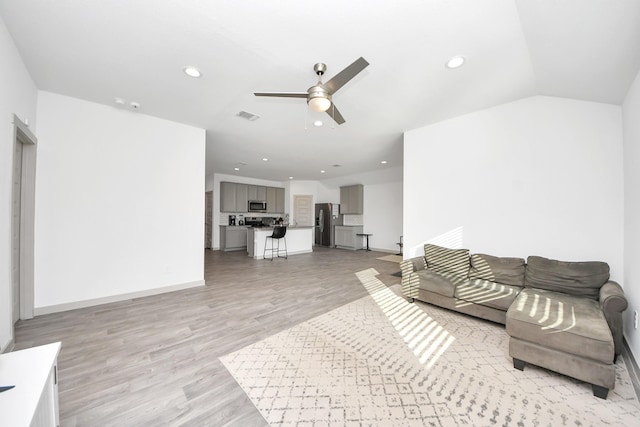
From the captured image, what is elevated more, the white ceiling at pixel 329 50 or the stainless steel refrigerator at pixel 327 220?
the white ceiling at pixel 329 50

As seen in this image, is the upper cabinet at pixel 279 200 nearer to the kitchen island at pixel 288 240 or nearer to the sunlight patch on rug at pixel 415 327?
the kitchen island at pixel 288 240

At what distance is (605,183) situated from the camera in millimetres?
2686

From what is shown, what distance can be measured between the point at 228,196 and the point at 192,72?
6.18 meters

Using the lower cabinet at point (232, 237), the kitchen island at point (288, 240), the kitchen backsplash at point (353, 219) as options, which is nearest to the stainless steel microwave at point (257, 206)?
the lower cabinet at point (232, 237)

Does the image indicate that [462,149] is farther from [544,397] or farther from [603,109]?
[544,397]

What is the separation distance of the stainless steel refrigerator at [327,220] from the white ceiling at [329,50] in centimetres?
628

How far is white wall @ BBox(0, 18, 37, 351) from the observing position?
77.2 inches

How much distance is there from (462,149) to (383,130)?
134 centimetres

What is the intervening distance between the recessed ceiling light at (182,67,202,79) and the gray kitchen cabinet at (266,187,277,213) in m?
6.92

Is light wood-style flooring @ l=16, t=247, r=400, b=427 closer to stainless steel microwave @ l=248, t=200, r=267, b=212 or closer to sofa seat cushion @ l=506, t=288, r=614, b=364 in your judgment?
sofa seat cushion @ l=506, t=288, r=614, b=364

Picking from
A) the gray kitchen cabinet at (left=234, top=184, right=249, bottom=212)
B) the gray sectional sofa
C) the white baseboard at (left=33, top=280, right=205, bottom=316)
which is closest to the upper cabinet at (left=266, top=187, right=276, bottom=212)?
the gray kitchen cabinet at (left=234, top=184, right=249, bottom=212)

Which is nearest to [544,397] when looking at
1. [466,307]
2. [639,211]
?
[466,307]

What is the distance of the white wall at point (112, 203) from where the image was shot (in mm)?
3049

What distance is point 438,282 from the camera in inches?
126
